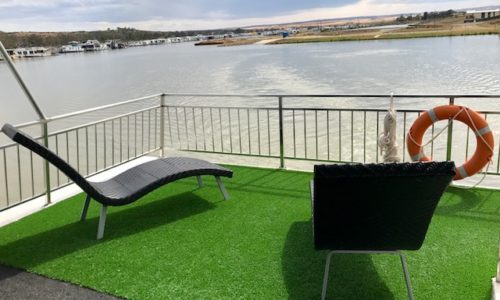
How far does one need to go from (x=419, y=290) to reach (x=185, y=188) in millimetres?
2876

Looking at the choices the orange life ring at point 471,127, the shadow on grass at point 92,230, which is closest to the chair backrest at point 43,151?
the shadow on grass at point 92,230

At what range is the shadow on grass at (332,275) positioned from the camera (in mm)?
2781

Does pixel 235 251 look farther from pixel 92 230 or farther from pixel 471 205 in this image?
pixel 471 205

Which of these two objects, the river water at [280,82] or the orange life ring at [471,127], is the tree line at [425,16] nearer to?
the river water at [280,82]

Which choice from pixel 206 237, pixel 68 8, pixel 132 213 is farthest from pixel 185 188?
pixel 68 8

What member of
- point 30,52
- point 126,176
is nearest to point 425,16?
point 30,52

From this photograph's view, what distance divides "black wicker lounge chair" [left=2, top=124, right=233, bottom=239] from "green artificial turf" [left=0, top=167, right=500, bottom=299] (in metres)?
0.30

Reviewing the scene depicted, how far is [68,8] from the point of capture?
5930 millimetres

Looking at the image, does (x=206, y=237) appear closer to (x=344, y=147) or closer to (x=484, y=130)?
(x=484, y=130)

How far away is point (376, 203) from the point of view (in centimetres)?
242

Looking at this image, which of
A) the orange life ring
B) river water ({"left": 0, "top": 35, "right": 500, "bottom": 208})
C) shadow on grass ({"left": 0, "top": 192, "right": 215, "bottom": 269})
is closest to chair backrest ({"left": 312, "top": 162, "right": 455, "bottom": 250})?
shadow on grass ({"left": 0, "top": 192, "right": 215, "bottom": 269})

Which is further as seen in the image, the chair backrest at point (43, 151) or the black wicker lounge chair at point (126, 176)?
the black wicker lounge chair at point (126, 176)

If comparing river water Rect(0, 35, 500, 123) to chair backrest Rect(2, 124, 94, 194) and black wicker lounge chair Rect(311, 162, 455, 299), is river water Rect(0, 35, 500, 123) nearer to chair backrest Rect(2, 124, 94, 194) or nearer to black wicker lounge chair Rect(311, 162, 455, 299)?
chair backrest Rect(2, 124, 94, 194)

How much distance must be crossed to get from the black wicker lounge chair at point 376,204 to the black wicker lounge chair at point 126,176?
1.86 metres
